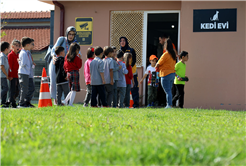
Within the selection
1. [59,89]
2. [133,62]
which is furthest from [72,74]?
[133,62]

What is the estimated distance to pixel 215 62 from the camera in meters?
8.91

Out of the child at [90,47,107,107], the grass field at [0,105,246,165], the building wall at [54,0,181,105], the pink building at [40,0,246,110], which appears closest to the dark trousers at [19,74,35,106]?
the child at [90,47,107,107]

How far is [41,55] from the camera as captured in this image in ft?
42.8

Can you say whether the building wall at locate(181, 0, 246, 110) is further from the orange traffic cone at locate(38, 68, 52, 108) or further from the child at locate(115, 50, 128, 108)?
the orange traffic cone at locate(38, 68, 52, 108)

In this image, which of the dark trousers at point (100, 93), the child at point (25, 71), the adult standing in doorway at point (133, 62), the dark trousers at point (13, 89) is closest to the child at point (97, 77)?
the dark trousers at point (100, 93)

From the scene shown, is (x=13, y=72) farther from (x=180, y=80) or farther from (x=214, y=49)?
(x=214, y=49)

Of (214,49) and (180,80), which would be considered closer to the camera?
(180,80)

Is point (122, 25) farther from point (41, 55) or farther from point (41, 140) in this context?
point (41, 140)

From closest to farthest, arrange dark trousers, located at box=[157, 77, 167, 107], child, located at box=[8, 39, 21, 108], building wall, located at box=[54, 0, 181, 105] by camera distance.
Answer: child, located at box=[8, 39, 21, 108]
dark trousers, located at box=[157, 77, 167, 107]
building wall, located at box=[54, 0, 181, 105]

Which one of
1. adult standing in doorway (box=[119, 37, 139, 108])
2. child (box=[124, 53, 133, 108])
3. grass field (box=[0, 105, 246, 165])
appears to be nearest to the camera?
grass field (box=[0, 105, 246, 165])

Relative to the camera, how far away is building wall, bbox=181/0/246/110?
877 cm

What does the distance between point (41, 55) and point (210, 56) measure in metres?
7.44

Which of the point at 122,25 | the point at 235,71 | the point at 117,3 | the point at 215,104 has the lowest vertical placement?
the point at 215,104

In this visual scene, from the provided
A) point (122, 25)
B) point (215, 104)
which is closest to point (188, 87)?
point (215, 104)
